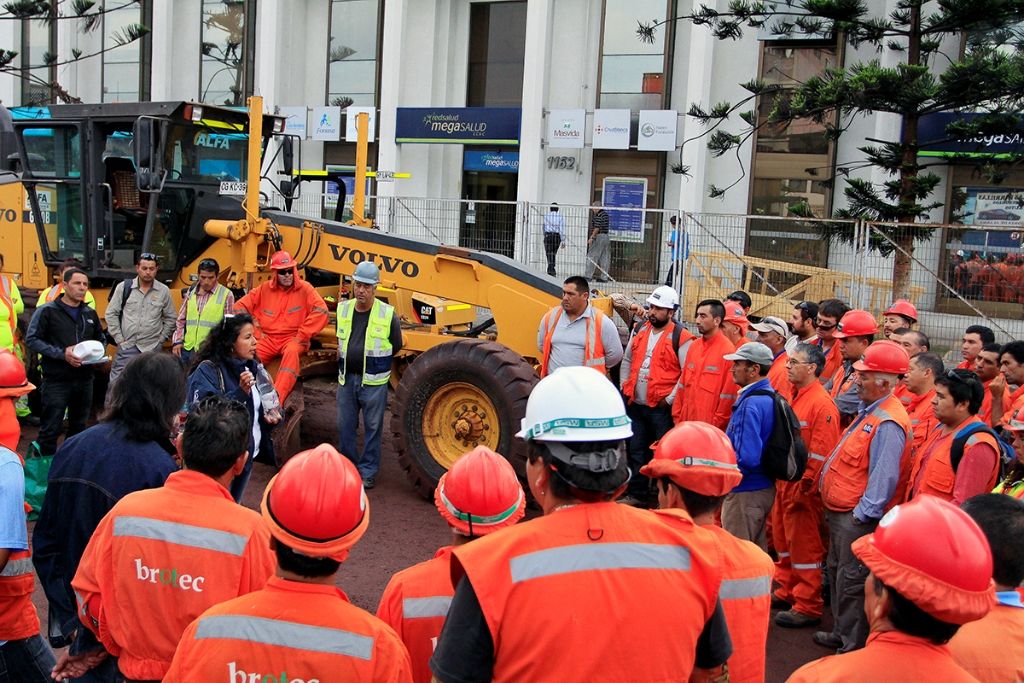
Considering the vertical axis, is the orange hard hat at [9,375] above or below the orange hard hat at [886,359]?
below

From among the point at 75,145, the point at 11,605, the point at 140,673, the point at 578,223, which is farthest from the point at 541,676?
the point at 578,223

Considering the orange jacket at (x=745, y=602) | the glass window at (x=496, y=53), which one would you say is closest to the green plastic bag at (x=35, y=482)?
the orange jacket at (x=745, y=602)

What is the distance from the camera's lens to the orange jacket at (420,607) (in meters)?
2.67

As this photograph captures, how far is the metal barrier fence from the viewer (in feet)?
33.0

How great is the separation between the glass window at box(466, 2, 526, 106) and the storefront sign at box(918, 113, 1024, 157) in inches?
334

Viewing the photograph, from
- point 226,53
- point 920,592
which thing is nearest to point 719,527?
point 920,592

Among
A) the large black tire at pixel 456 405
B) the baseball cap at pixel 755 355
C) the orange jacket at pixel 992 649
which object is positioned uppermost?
the baseball cap at pixel 755 355

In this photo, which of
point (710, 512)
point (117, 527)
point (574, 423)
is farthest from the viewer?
point (710, 512)

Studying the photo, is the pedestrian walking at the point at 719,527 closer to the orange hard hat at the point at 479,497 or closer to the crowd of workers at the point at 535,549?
the crowd of workers at the point at 535,549

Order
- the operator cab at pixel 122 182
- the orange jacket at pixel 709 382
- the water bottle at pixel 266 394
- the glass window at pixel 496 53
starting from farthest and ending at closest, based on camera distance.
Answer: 1. the glass window at pixel 496 53
2. the operator cab at pixel 122 182
3. the orange jacket at pixel 709 382
4. the water bottle at pixel 266 394

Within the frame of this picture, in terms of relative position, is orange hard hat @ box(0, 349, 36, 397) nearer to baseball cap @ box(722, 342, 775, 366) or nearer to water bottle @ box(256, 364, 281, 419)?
water bottle @ box(256, 364, 281, 419)

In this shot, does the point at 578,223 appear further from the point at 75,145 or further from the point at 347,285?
the point at 75,145

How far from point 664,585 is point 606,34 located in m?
19.0

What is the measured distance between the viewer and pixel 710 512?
9.59 ft
